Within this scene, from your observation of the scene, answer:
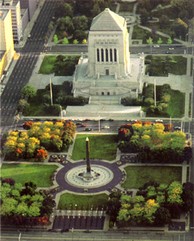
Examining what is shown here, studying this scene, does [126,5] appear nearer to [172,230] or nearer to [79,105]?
[79,105]

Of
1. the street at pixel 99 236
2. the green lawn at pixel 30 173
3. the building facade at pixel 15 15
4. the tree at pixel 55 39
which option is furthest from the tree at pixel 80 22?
the street at pixel 99 236

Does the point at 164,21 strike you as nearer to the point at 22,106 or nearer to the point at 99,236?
the point at 22,106

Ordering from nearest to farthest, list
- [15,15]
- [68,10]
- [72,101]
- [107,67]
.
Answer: [72,101] → [107,67] → [15,15] → [68,10]

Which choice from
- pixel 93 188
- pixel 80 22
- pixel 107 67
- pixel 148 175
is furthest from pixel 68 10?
pixel 93 188

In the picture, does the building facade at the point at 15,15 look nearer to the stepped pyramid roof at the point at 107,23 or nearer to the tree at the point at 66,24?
the tree at the point at 66,24

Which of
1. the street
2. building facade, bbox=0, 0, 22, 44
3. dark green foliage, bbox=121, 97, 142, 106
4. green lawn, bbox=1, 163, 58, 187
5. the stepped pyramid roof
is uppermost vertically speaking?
the stepped pyramid roof

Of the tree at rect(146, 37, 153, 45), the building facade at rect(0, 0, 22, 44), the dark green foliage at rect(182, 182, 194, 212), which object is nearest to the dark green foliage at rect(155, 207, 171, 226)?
the dark green foliage at rect(182, 182, 194, 212)

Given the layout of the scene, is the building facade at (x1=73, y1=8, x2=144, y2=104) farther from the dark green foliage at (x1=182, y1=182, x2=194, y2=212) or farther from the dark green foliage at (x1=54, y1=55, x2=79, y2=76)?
the dark green foliage at (x1=182, y1=182, x2=194, y2=212)
